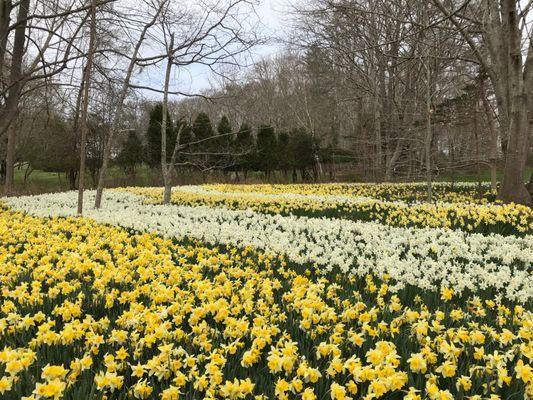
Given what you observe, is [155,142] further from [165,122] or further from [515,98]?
[515,98]

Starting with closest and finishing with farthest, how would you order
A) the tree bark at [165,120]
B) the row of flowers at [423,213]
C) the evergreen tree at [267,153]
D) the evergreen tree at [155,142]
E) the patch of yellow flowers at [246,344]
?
the patch of yellow flowers at [246,344], the row of flowers at [423,213], the tree bark at [165,120], the evergreen tree at [155,142], the evergreen tree at [267,153]

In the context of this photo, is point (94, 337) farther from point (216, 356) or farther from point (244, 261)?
point (244, 261)

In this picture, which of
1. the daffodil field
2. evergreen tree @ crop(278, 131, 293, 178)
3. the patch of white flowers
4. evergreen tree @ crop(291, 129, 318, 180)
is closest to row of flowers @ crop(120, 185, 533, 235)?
the patch of white flowers

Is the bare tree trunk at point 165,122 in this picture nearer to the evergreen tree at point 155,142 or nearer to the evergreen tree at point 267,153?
the evergreen tree at point 155,142

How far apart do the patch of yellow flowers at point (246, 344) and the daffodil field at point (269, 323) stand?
1 centimetres

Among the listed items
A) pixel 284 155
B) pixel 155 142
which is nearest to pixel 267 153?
pixel 284 155

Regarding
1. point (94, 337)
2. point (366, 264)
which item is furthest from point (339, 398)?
point (366, 264)

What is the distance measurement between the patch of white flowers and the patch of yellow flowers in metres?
0.36

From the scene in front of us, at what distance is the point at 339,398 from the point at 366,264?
9.85 feet

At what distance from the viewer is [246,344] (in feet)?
8.53

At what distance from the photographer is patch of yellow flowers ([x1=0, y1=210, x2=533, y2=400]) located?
2.00m


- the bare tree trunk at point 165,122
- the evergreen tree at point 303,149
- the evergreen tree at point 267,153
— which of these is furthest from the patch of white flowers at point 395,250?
the evergreen tree at point 303,149

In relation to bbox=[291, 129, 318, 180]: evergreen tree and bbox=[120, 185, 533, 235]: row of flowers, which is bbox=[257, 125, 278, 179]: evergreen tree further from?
bbox=[120, 185, 533, 235]: row of flowers

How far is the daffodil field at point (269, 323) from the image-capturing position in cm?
205
